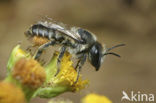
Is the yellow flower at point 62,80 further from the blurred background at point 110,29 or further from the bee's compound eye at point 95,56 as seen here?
the blurred background at point 110,29

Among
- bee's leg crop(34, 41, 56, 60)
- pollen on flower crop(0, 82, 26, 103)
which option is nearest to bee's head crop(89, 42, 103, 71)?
bee's leg crop(34, 41, 56, 60)

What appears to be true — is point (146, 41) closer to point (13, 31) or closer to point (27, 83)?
point (13, 31)

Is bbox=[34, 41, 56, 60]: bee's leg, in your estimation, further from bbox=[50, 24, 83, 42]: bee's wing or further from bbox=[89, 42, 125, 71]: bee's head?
bbox=[89, 42, 125, 71]: bee's head

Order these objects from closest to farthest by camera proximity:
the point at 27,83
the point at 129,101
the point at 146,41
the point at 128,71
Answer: the point at 27,83 → the point at 129,101 → the point at 128,71 → the point at 146,41

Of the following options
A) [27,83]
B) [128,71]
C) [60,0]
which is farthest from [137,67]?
[27,83]

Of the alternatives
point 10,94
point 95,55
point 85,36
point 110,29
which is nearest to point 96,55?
point 95,55

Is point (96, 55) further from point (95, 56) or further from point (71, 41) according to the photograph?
point (71, 41)

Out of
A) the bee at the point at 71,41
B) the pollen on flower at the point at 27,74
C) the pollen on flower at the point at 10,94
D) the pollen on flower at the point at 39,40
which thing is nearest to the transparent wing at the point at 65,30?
the bee at the point at 71,41
